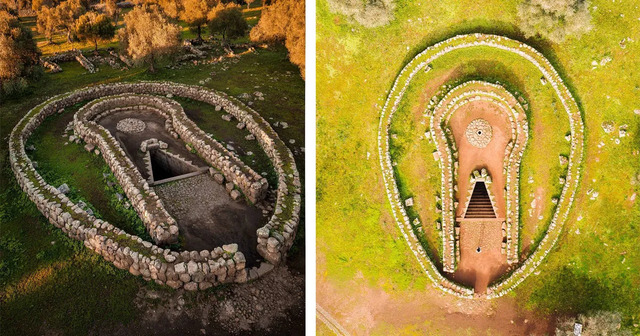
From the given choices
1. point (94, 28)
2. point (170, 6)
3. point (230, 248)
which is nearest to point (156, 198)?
point (230, 248)

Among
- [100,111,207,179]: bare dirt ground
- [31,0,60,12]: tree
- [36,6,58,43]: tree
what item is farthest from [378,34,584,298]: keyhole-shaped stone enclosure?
[31,0,60,12]: tree

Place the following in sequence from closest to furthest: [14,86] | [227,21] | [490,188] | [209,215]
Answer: [490,188], [209,215], [14,86], [227,21]

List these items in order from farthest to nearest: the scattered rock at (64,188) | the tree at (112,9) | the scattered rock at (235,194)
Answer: the tree at (112,9) < the scattered rock at (235,194) < the scattered rock at (64,188)

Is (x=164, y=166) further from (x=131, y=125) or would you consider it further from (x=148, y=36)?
→ (x=148, y=36)

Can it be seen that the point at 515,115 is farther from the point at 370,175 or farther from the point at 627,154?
the point at 370,175

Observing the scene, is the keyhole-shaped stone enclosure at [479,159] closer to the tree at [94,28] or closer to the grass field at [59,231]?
the grass field at [59,231]

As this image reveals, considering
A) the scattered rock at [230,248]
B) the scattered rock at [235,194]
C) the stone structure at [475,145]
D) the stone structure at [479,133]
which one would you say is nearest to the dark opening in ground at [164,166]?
the scattered rock at [235,194]
